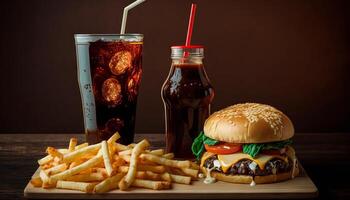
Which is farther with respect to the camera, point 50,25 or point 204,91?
point 50,25

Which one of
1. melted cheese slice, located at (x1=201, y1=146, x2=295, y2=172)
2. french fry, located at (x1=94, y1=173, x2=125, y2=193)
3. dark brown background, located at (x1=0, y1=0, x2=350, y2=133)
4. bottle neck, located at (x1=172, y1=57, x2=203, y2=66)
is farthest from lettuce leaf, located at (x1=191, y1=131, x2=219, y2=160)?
dark brown background, located at (x1=0, y1=0, x2=350, y2=133)

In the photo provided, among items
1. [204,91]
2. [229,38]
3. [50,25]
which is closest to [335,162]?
[204,91]

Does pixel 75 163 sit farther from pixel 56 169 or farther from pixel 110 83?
pixel 110 83

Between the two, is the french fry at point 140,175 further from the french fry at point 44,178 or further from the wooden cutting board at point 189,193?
the french fry at point 44,178

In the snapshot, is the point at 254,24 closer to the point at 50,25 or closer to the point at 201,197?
the point at 50,25

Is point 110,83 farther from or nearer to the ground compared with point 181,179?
farther from the ground

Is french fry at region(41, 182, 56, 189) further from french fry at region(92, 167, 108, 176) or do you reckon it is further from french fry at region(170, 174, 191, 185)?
french fry at region(170, 174, 191, 185)

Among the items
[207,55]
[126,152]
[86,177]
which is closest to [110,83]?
[126,152]
